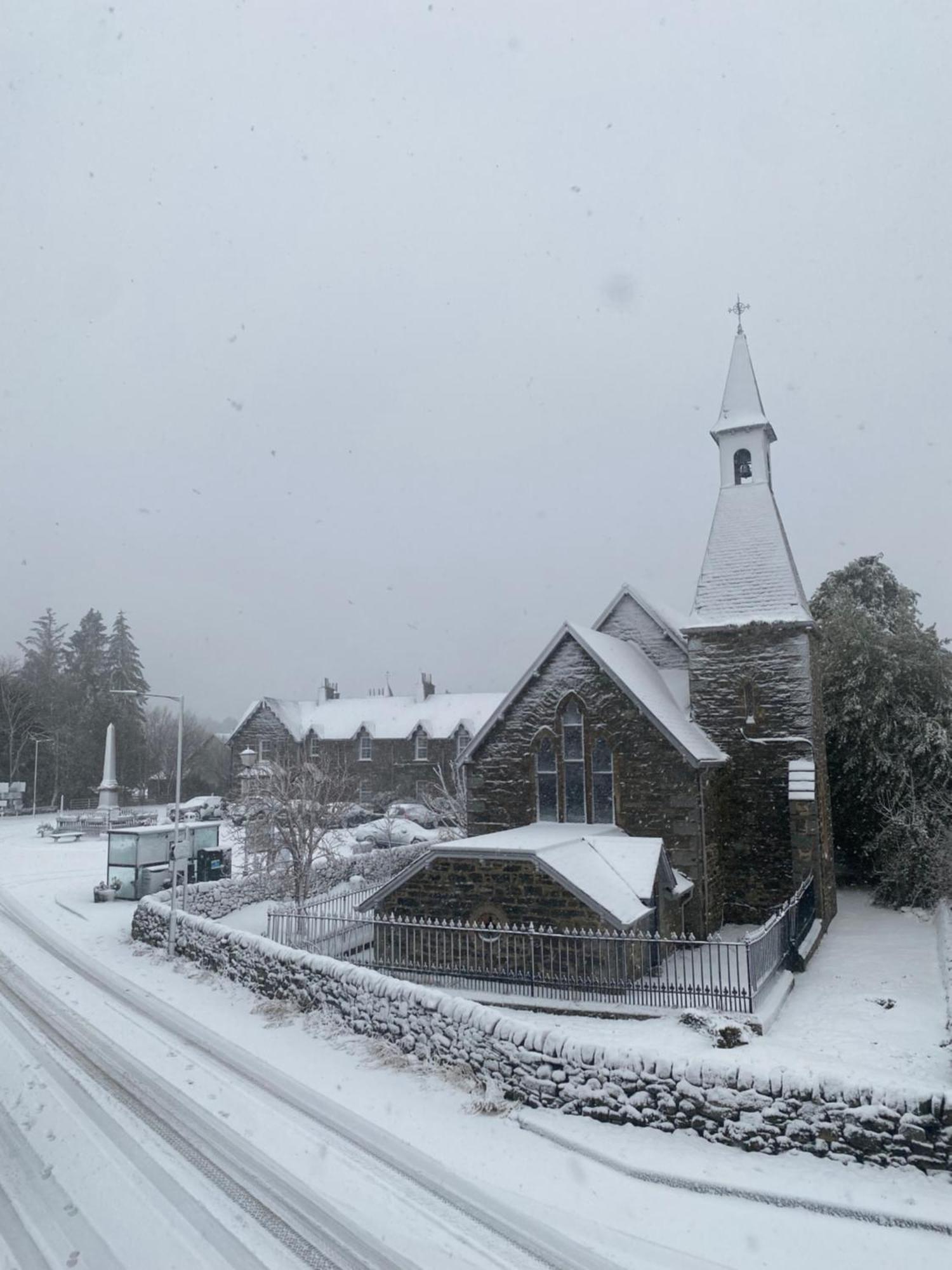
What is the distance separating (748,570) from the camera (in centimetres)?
2295

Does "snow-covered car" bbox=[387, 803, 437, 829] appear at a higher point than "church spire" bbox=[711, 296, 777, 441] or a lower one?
lower

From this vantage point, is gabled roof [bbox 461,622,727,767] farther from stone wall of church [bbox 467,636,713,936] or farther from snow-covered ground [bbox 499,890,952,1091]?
snow-covered ground [bbox 499,890,952,1091]

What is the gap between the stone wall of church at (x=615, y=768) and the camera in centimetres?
1934

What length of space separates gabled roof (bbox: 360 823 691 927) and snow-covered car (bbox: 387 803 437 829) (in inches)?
955

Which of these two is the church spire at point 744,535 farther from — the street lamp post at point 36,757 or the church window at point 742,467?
the street lamp post at point 36,757

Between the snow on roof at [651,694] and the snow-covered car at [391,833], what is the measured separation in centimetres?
1644

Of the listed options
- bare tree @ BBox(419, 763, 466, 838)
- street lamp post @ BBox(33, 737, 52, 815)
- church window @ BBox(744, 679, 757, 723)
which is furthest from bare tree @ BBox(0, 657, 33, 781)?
church window @ BBox(744, 679, 757, 723)

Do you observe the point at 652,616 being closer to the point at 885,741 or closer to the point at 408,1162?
the point at 885,741

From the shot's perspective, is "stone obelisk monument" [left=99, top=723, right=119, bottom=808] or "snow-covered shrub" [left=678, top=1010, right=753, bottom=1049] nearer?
"snow-covered shrub" [left=678, top=1010, right=753, bottom=1049]

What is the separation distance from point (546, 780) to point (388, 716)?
120 ft

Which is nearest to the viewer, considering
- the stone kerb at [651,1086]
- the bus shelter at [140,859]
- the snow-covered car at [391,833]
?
the stone kerb at [651,1086]

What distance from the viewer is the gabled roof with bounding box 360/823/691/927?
599 inches

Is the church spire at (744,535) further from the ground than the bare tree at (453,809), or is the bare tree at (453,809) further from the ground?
the church spire at (744,535)

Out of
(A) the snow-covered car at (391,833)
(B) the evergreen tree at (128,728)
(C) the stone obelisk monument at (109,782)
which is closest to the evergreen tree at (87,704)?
(B) the evergreen tree at (128,728)
